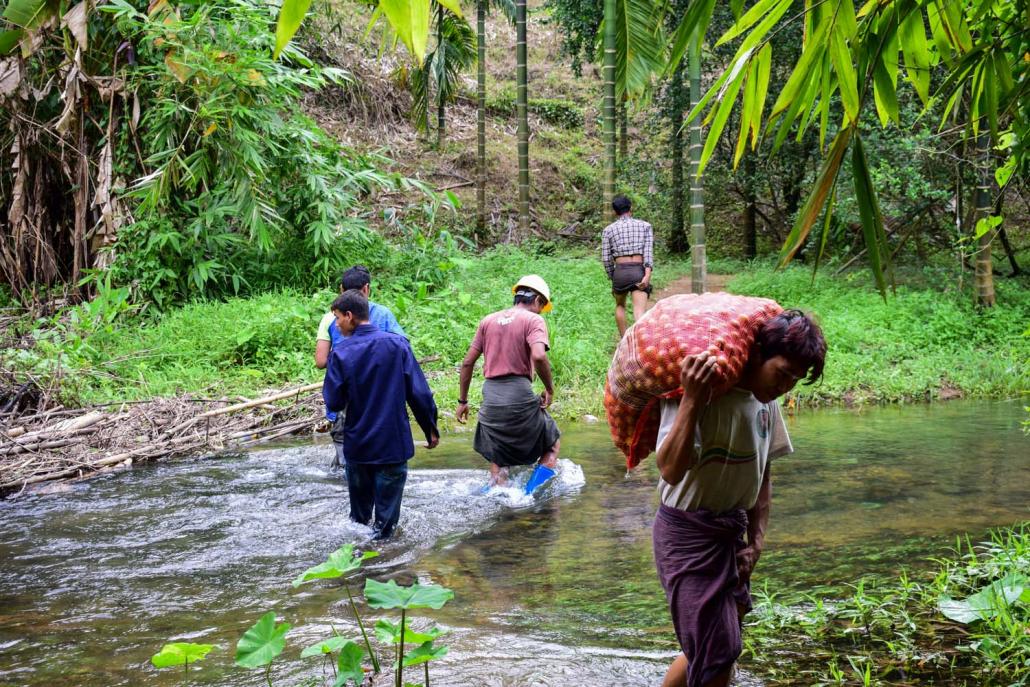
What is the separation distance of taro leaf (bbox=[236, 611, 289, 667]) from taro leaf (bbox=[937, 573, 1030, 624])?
108 inches

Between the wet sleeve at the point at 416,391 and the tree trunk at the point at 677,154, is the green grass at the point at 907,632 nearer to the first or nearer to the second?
the wet sleeve at the point at 416,391

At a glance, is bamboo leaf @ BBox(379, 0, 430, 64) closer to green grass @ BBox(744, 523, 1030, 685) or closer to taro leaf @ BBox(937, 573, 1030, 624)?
green grass @ BBox(744, 523, 1030, 685)

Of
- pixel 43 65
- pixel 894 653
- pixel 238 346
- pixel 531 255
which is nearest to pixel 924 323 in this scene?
pixel 531 255

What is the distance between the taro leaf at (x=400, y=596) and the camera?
3023 millimetres

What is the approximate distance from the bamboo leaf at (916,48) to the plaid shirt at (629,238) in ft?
26.4

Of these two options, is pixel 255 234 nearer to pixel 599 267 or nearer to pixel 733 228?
pixel 599 267

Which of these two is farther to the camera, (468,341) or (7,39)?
(468,341)

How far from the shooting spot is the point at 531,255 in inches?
740

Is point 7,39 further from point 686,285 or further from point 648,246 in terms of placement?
point 686,285

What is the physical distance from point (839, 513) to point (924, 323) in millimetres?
8141

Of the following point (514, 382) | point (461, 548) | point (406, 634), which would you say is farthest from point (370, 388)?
point (406, 634)

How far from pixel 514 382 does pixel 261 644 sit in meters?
4.30

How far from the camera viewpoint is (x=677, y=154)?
64.3 feet

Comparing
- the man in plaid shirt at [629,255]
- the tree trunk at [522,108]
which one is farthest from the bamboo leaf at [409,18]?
the tree trunk at [522,108]
